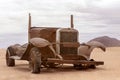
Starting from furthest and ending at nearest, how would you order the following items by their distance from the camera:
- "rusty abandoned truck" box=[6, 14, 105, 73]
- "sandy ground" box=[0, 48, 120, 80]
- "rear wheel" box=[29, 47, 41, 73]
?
"rusty abandoned truck" box=[6, 14, 105, 73] → "rear wheel" box=[29, 47, 41, 73] → "sandy ground" box=[0, 48, 120, 80]

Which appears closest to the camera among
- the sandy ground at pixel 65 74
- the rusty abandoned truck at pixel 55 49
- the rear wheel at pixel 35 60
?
the sandy ground at pixel 65 74

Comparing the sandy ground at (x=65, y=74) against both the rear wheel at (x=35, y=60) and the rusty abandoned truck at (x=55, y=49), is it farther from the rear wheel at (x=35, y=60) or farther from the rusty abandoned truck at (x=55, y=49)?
the rusty abandoned truck at (x=55, y=49)

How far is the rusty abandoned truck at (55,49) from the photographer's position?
50.3 feet

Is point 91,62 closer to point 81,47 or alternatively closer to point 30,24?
point 81,47

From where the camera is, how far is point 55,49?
16594 millimetres

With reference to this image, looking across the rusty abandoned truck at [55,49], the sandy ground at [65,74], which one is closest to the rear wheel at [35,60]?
the rusty abandoned truck at [55,49]

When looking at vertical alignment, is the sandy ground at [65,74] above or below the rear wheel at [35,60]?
below

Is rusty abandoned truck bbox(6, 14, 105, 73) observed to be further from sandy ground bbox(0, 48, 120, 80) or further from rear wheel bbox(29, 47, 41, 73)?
sandy ground bbox(0, 48, 120, 80)

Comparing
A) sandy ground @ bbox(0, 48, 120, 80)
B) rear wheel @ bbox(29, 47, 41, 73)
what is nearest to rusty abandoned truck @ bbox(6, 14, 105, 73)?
rear wheel @ bbox(29, 47, 41, 73)

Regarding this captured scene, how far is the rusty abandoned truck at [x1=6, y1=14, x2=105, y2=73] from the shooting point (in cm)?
1534

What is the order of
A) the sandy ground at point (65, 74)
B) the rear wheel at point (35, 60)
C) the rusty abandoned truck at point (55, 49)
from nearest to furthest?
1. the sandy ground at point (65, 74)
2. the rear wheel at point (35, 60)
3. the rusty abandoned truck at point (55, 49)

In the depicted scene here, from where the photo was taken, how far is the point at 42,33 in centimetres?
1683

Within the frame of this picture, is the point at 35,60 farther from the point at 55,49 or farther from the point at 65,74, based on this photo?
the point at 55,49

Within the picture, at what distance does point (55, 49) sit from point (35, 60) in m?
1.68
